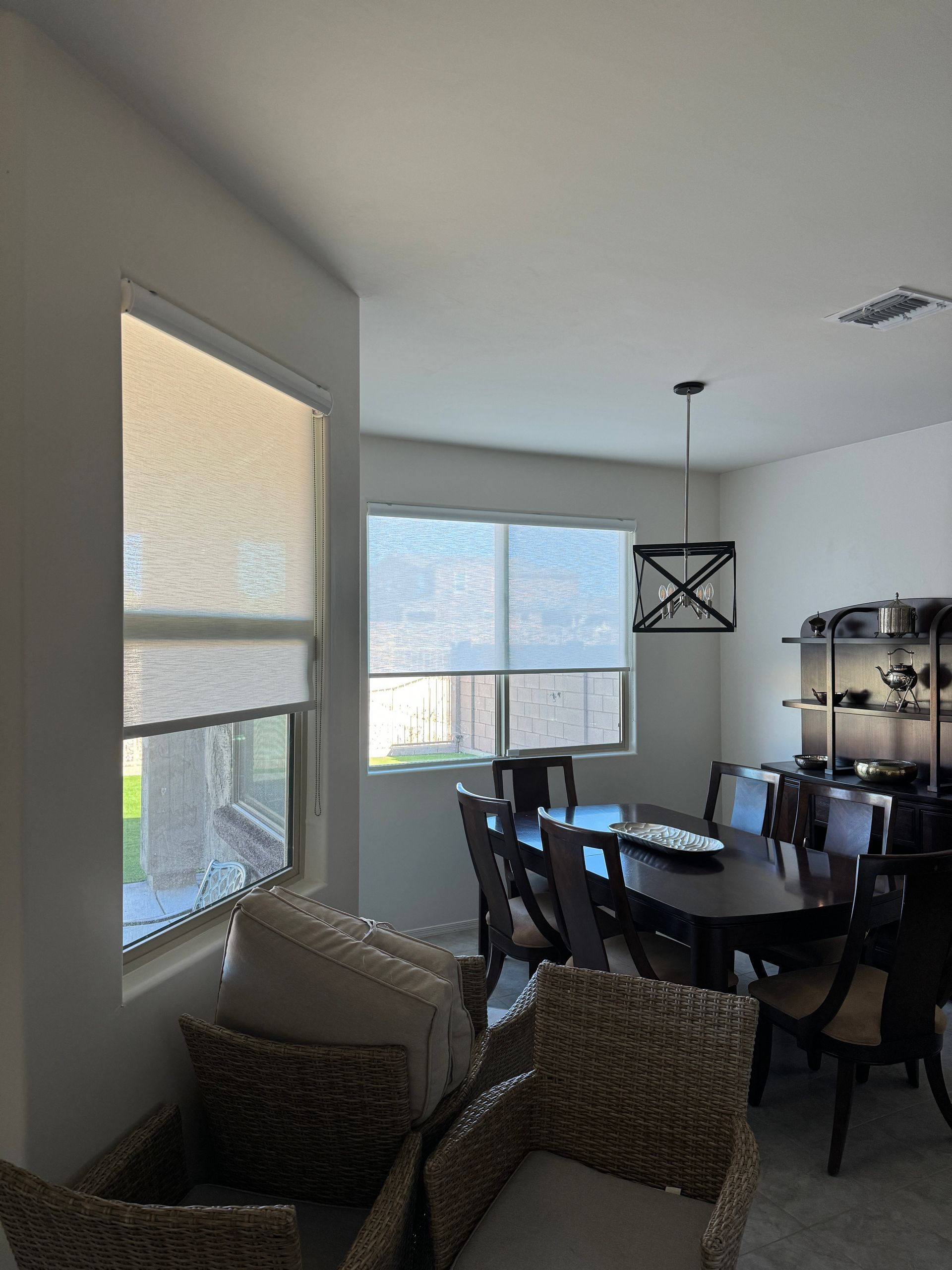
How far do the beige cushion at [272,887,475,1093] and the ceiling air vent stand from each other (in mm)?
2404

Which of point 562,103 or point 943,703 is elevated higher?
point 562,103

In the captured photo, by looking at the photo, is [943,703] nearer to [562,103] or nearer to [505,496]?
[505,496]

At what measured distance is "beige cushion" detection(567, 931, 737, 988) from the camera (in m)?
3.01

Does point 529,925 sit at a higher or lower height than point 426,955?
lower

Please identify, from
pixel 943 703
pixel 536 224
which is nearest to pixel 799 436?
pixel 943 703

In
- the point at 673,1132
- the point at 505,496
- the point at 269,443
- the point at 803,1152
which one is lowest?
the point at 803,1152

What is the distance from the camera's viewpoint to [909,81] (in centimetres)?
167

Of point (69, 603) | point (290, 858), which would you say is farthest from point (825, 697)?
point (69, 603)

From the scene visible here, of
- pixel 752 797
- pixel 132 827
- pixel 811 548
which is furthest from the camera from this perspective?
pixel 811 548

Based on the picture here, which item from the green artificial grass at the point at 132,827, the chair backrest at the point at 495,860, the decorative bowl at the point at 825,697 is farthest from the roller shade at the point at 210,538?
the decorative bowl at the point at 825,697

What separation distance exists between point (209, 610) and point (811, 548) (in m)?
4.07

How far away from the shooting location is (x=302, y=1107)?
1556 millimetres

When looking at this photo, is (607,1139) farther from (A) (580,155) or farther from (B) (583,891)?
(A) (580,155)

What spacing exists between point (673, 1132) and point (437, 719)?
129 inches
